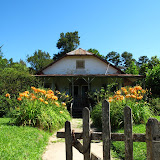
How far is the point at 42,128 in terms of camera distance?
24.7ft

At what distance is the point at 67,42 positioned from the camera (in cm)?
4809

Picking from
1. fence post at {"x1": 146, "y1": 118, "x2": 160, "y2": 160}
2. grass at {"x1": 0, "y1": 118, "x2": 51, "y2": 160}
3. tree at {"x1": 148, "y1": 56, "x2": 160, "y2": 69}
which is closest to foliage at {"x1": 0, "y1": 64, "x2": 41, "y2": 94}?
grass at {"x1": 0, "y1": 118, "x2": 51, "y2": 160}

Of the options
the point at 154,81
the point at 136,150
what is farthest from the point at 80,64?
the point at 136,150

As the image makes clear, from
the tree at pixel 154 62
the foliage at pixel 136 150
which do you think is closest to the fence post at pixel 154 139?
the foliage at pixel 136 150

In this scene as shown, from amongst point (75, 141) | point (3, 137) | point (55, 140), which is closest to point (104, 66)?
point (55, 140)

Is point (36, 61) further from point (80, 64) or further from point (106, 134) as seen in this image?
point (106, 134)

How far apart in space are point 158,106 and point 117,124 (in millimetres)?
5865

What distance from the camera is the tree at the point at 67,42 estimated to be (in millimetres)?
47938

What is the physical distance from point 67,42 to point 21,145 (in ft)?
147

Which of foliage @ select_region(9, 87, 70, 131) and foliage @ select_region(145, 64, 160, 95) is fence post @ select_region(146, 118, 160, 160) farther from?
foliage @ select_region(145, 64, 160, 95)

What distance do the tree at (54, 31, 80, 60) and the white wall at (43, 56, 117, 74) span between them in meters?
28.0

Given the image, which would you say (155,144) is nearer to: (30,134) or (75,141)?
(75,141)

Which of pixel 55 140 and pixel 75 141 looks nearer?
pixel 75 141

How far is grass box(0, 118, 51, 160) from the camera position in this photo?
4.28 m
